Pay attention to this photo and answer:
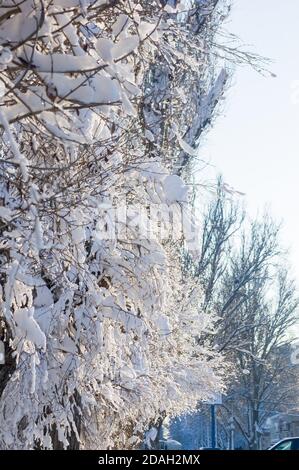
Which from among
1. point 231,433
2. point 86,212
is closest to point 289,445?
point 86,212

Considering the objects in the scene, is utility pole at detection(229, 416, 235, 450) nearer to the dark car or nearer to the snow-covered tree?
the dark car

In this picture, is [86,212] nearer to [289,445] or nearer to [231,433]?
[289,445]

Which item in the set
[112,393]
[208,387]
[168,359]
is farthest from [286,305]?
[112,393]

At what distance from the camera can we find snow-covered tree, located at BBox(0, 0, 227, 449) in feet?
9.47

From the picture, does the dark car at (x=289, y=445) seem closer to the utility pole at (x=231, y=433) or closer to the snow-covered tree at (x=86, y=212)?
the snow-covered tree at (x=86, y=212)

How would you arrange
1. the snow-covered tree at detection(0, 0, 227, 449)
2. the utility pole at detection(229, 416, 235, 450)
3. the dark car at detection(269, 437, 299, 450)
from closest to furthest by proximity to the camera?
the snow-covered tree at detection(0, 0, 227, 449)
the dark car at detection(269, 437, 299, 450)
the utility pole at detection(229, 416, 235, 450)

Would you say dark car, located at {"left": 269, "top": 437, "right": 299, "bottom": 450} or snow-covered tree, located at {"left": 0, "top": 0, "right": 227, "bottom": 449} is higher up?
snow-covered tree, located at {"left": 0, "top": 0, "right": 227, "bottom": 449}

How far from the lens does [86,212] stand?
4.94 meters

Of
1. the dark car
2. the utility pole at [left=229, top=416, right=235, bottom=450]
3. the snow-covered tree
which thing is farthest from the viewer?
the utility pole at [left=229, top=416, right=235, bottom=450]

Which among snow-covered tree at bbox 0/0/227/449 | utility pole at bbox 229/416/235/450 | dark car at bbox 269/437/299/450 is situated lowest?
dark car at bbox 269/437/299/450

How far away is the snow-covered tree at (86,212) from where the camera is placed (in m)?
2.89

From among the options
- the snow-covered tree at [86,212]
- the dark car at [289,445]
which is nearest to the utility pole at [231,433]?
the dark car at [289,445]

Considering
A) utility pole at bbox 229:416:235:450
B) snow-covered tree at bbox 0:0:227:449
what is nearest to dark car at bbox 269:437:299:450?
snow-covered tree at bbox 0:0:227:449

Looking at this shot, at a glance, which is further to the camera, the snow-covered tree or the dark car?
the dark car
